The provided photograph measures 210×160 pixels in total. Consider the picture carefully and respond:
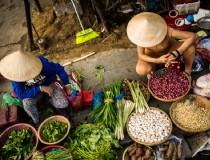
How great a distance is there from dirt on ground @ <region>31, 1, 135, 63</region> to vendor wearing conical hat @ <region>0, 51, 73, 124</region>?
124 cm

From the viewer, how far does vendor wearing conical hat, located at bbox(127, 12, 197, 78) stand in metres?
3.34

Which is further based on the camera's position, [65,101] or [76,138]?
[65,101]

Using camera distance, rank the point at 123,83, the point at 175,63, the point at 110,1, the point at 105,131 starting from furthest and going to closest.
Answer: the point at 110,1 < the point at 123,83 < the point at 175,63 < the point at 105,131

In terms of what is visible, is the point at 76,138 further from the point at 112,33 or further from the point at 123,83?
the point at 112,33

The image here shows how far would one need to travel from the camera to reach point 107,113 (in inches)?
144

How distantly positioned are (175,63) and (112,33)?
1.86 m

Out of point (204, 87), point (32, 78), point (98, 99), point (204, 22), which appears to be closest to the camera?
point (32, 78)

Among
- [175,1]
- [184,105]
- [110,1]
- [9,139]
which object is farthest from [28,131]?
[175,1]

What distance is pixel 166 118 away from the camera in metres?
3.58

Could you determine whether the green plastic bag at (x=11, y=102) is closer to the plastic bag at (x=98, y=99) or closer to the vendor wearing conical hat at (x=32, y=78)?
the vendor wearing conical hat at (x=32, y=78)

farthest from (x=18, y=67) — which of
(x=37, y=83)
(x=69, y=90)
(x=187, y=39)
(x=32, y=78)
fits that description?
(x=187, y=39)

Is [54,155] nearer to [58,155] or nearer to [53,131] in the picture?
[58,155]

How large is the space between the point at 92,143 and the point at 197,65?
2.19 metres

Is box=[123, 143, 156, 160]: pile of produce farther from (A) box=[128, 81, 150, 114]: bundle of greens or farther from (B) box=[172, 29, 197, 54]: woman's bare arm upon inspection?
(B) box=[172, 29, 197, 54]: woman's bare arm
